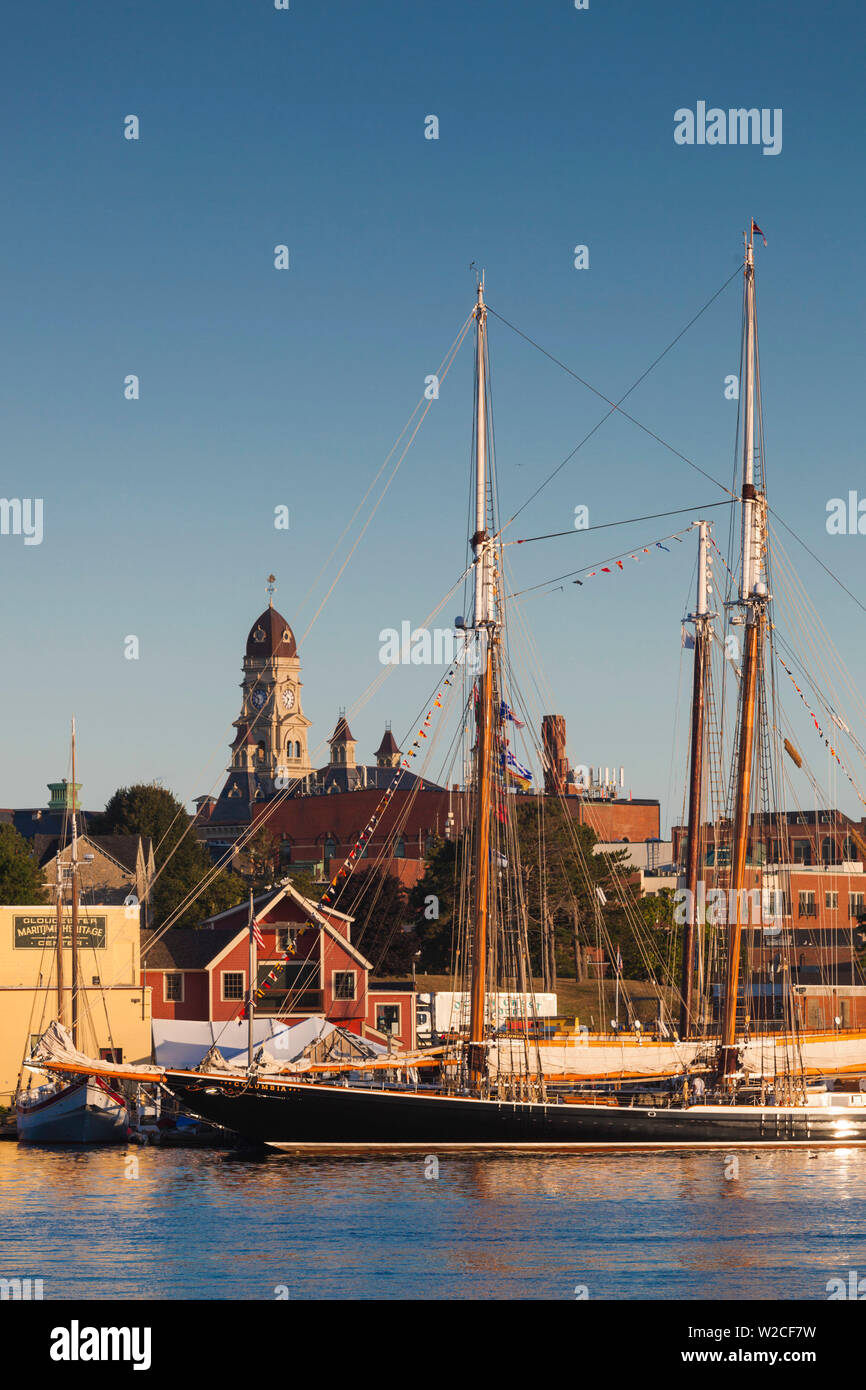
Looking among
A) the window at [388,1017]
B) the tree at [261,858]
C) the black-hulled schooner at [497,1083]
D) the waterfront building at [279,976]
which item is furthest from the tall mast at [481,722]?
the tree at [261,858]

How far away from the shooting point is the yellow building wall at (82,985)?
71.4 meters

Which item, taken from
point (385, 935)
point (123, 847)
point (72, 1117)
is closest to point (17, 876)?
point (123, 847)

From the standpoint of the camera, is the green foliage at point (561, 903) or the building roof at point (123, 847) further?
the building roof at point (123, 847)

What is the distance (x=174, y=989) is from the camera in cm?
8075

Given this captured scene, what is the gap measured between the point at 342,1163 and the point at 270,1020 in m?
20.1

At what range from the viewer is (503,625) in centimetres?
6222

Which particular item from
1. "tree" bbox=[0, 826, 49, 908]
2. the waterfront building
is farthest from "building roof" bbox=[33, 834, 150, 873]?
the waterfront building

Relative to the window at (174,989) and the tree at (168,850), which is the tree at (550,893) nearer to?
the tree at (168,850)

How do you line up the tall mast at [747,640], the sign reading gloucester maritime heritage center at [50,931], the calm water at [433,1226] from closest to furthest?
1. the calm water at [433,1226]
2. the tall mast at [747,640]
3. the sign reading gloucester maritime heritage center at [50,931]

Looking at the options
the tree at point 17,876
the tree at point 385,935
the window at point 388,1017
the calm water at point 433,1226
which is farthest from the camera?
the tree at point 17,876

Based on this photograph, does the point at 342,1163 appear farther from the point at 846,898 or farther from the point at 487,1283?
the point at 846,898

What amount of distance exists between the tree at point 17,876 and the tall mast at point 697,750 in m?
43.8

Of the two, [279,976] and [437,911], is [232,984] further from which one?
[437,911]

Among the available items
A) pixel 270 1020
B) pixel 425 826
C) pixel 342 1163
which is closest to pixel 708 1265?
pixel 342 1163
